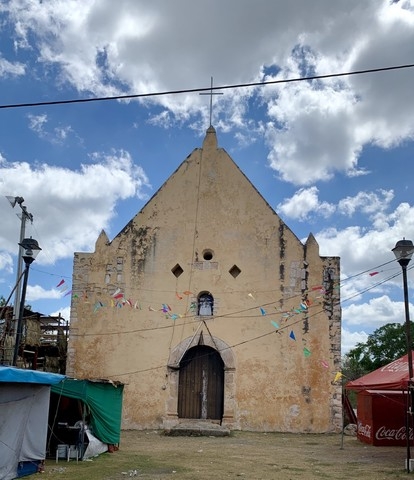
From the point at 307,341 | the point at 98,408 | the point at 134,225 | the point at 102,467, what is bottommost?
the point at 102,467

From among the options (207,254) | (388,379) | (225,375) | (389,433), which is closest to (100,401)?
(388,379)

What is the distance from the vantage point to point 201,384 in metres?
18.9

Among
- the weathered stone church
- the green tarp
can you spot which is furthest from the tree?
the green tarp

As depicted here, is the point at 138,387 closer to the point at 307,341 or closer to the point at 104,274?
the point at 104,274

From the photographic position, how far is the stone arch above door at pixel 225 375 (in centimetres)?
1820

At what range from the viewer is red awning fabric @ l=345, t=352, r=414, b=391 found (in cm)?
1134

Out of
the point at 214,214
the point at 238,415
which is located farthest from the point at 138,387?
the point at 214,214

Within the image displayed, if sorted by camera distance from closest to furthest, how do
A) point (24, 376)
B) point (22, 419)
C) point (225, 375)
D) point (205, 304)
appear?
1. point (24, 376)
2. point (22, 419)
3. point (225, 375)
4. point (205, 304)

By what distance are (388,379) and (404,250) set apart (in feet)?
9.42

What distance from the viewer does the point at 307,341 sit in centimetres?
1867

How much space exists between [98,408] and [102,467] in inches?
66.4

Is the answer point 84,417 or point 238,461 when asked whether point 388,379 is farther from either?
point 84,417

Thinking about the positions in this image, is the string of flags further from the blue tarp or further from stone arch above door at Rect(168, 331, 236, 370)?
the blue tarp

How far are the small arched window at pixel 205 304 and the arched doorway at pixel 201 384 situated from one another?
110cm
